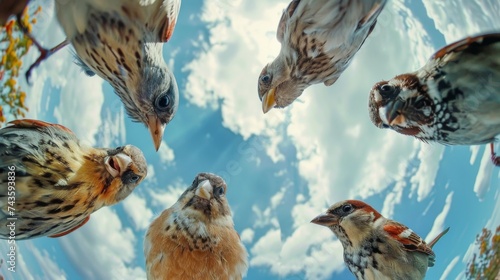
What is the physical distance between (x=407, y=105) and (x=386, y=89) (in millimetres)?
220

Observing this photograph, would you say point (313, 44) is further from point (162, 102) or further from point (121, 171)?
point (121, 171)

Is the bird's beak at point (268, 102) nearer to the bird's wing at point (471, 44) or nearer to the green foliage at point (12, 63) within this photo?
the bird's wing at point (471, 44)

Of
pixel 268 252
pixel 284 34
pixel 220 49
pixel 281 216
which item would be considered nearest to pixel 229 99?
pixel 220 49

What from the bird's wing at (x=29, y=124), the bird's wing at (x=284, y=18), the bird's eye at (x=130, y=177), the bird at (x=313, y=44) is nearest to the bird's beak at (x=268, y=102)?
the bird at (x=313, y=44)

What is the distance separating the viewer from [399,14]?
349cm

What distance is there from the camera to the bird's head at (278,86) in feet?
12.5

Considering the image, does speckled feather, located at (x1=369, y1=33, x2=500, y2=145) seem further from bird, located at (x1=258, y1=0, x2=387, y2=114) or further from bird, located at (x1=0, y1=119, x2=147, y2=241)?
bird, located at (x1=0, y1=119, x2=147, y2=241)

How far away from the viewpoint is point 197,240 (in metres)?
3.32

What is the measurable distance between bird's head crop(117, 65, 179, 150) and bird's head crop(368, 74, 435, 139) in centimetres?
144

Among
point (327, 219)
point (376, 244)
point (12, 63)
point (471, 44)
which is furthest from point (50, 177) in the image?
point (471, 44)

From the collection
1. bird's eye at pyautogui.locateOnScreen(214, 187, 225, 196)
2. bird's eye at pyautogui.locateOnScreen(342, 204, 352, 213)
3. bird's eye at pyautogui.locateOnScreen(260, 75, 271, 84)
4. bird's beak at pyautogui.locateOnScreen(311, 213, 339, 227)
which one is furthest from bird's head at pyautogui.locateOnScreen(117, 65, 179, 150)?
bird's eye at pyautogui.locateOnScreen(342, 204, 352, 213)

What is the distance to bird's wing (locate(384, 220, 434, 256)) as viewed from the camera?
3446 mm

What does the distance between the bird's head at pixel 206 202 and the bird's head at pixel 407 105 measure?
1.34 m

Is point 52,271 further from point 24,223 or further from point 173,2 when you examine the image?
point 173,2
